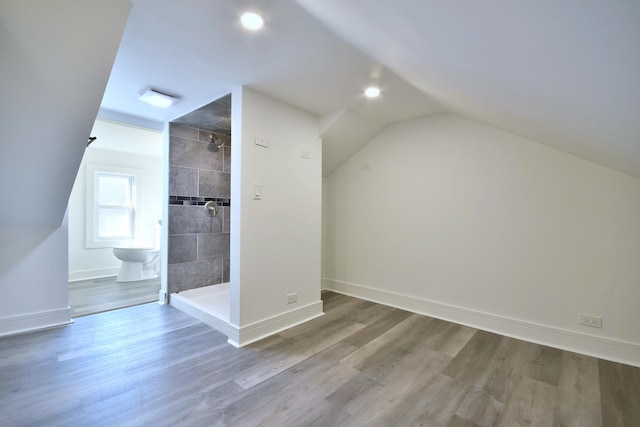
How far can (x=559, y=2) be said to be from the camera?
734 millimetres

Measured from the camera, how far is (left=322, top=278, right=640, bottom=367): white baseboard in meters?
2.26

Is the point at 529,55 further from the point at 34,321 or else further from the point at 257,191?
the point at 34,321

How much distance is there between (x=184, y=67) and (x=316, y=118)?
144 cm

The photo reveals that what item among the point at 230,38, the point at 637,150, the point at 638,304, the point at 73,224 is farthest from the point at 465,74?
the point at 73,224

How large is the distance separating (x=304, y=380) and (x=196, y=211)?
265 cm

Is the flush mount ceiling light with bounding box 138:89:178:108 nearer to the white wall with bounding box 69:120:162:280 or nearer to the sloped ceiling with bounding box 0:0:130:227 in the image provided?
the sloped ceiling with bounding box 0:0:130:227

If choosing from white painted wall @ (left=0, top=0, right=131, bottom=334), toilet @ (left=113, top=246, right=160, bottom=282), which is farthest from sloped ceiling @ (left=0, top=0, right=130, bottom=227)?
toilet @ (left=113, top=246, right=160, bottom=282)

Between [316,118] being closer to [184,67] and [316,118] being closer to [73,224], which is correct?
[184,67]

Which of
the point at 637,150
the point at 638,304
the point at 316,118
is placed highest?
the point at 316,118

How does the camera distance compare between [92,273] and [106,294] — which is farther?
[92,273]

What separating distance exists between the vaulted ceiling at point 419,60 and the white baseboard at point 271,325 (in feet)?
7.00

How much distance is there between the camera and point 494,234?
9.32 feet

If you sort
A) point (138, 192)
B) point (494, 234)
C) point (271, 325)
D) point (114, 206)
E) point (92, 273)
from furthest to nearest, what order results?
point (138, 192), point (114, 206), point (92, 273), point (494, 234), point (271, 325)

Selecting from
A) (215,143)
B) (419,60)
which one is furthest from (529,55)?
(215,143)
